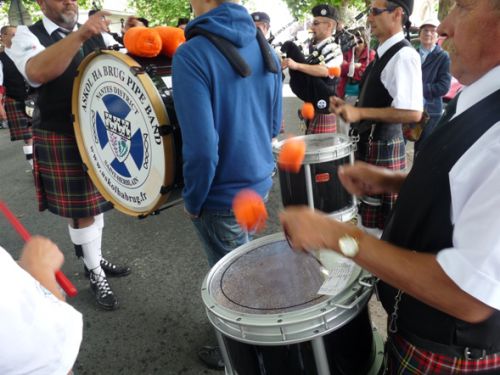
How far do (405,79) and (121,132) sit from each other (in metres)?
1.76

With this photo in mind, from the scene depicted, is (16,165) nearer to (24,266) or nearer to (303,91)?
(303,91)

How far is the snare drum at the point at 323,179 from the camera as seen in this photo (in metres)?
2.77

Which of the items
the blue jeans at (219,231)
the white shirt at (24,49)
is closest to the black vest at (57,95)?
the white shirt at (24,49)

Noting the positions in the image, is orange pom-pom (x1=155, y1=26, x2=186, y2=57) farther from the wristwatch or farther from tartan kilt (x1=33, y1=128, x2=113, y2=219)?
the wristwatch

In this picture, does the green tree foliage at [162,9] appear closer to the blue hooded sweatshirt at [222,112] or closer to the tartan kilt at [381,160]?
the tartan kilt at [381,160]

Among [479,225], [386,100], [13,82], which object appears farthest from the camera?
[13,82]

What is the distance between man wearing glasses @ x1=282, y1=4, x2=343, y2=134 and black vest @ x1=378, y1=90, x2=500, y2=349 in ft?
10.3

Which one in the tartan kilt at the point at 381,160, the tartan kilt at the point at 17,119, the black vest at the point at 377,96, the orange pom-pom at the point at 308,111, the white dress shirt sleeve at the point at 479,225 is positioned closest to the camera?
the white dress shirt sleeve at the point at 479,225

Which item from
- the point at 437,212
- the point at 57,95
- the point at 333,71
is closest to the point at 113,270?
the point at 57,95

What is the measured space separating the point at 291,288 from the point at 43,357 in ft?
2.42

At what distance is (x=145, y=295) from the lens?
8.83ft

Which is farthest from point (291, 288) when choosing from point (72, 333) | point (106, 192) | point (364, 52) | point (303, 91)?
point (364, 52)

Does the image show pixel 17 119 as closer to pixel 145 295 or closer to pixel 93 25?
pixel 145 295

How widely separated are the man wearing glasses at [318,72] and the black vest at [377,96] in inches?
48.6
